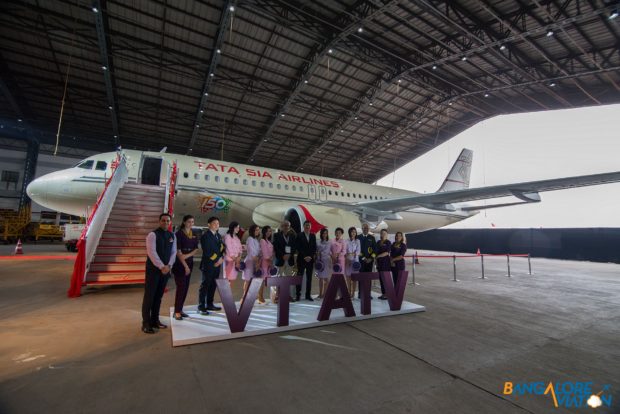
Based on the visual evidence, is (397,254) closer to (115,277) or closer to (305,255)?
(305,255)

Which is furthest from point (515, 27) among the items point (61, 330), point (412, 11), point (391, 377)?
point (61, 330)

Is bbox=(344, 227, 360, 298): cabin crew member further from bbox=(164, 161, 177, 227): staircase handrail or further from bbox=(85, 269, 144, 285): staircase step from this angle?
bbox=(164, 161, 177, 227): staircase handrail

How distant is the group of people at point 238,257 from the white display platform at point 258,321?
0.27 m

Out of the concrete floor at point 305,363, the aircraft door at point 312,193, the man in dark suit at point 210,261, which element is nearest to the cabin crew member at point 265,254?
the man in dark suit at point 210,261

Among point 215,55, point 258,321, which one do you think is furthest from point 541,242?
point 215,55

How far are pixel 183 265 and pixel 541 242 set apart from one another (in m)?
26.7

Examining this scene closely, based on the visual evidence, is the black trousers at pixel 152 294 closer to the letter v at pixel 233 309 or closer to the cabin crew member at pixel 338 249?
the letter v at pixel 233 309

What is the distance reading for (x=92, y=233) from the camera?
593 centimetres

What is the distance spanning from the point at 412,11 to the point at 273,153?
1630cm

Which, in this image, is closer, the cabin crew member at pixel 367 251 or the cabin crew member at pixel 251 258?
the cabin crew member at pixel 251 258

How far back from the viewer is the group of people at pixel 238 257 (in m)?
3.77

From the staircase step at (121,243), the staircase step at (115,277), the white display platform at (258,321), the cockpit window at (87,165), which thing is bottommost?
the white display platform at (258,321)

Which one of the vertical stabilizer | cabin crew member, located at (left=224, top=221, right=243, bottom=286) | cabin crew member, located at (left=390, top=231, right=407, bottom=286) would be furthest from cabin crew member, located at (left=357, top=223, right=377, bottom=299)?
the vertical stabilizer

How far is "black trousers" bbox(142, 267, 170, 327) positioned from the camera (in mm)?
3617
